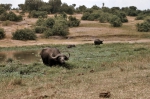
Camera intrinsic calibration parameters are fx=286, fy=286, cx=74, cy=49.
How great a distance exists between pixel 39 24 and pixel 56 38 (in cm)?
681

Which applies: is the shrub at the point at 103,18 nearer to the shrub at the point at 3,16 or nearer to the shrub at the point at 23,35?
the shrub at the point at 3,16

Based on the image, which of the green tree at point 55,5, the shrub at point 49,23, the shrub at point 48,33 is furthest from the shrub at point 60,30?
the green tree at point 55,5

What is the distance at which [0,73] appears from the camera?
14742 mm

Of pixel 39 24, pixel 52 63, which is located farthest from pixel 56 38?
pixel 52 63

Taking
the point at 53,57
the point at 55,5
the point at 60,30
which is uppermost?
the point at 55,5

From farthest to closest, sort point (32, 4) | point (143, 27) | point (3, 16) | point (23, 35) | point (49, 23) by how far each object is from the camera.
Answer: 1. point (32, 4)
2. point (3, 16)
3. point (143, 27)
4. point (49, 23)
5. point (23, 35)

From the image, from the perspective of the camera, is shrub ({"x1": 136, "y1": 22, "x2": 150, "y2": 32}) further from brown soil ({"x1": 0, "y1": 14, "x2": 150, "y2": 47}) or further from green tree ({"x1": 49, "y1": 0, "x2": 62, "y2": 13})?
green tree ({"x1": 49, "y1": 0, "x2": 62, "y2": 13})

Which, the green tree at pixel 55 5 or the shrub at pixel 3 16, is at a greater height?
the green tree at pixel 55 5

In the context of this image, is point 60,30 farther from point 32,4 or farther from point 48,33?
point 32,4

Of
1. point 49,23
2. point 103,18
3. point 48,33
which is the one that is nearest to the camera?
point 48,33

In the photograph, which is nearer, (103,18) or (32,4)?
(103,18)

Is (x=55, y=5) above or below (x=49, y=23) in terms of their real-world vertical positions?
above

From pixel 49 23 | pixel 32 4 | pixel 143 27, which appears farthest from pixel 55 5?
pixel 143 27

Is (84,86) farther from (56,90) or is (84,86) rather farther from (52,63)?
(52,63)
